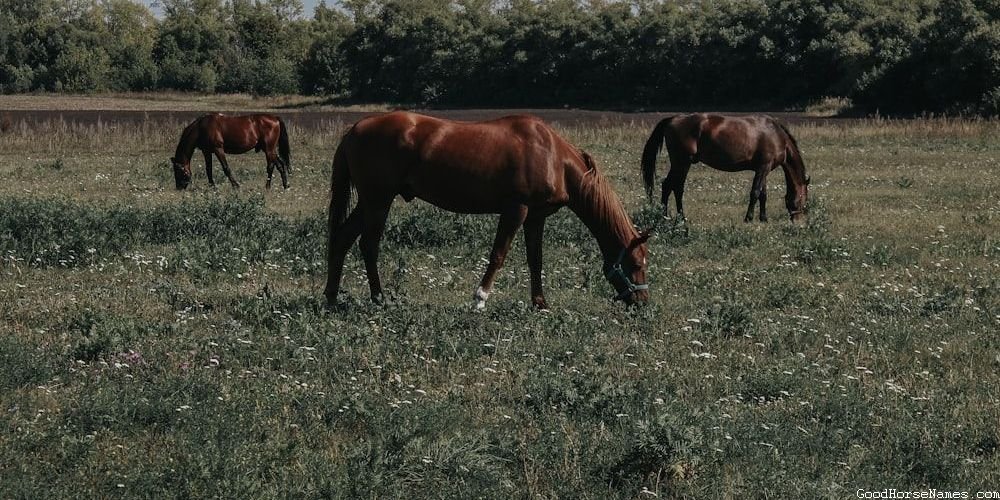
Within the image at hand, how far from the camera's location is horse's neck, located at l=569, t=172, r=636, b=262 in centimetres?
1096

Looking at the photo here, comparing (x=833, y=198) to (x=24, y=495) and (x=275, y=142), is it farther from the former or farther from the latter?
(x=24, y=495)

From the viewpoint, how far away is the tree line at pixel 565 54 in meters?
54.9

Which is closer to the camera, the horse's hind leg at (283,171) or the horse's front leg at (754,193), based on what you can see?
the horse's front leg at (754,193)

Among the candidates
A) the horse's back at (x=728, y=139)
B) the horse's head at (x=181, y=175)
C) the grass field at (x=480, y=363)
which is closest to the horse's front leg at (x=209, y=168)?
the horse's head at (x=181, y=175)

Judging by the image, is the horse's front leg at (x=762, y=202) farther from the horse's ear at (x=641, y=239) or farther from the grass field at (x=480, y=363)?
the horse's ear at (x=641, y=239)

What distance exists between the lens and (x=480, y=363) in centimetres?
873

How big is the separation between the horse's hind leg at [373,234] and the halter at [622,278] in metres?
2.12

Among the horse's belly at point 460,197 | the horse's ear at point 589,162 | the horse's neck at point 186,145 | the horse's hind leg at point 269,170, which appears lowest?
the horse's hind leg at point 269,170

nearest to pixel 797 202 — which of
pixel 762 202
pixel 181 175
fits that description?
pixel 762 202

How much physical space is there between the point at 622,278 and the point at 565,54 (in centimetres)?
7112

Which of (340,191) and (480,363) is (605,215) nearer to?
(340,191)

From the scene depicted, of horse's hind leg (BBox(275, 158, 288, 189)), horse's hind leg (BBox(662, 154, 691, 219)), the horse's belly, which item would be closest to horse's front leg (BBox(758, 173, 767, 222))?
horse's hind leg (BBox(662, 154, 691, 219))

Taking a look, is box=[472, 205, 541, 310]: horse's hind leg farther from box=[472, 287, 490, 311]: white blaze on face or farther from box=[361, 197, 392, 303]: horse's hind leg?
box=[361, 197, 392, 303]: horse's hind leg

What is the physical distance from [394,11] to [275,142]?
68.5m
